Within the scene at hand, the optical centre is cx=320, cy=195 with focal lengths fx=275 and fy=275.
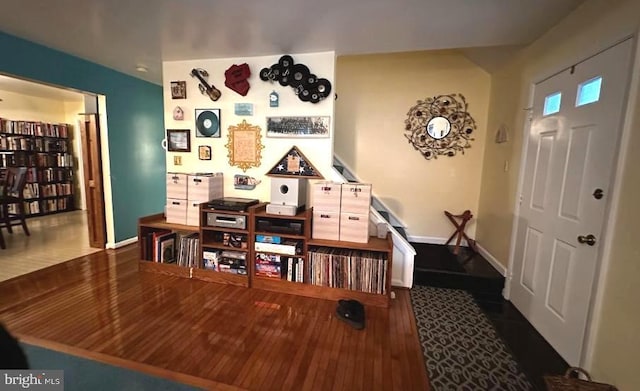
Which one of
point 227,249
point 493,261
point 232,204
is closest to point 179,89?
point 232,204

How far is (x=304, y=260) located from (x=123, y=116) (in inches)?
122

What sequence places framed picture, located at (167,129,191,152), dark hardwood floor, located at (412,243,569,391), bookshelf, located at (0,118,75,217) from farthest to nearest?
bookshelf, located at (0,118,75,217)
framed picture, located at (167,129,191,152)
dark hardwood floor, located at (412,243,569,391)

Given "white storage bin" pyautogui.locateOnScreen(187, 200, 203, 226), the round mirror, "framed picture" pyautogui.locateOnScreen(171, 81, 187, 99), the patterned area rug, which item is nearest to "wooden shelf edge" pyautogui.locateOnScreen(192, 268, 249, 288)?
"white storage bin" pyautogui.locateOnScreen(187, 200, 203, 226)

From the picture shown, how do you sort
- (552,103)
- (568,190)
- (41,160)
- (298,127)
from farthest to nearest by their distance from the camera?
(41,160) → (298,127) → (552,103) → (568,190)

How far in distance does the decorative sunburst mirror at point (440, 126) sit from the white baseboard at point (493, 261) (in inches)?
46.5

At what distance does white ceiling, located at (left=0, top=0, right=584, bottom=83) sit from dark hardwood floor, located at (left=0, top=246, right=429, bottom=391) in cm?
223

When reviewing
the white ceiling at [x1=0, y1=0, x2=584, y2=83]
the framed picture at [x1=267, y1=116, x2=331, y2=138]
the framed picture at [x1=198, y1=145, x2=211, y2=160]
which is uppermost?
the white ceiling at [x1=0, y1=0, x2=584, y2=83]

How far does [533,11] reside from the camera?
1.83 m

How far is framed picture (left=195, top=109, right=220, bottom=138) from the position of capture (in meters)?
2.92

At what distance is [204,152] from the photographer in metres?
3.00

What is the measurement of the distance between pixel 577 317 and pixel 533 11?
1.97m

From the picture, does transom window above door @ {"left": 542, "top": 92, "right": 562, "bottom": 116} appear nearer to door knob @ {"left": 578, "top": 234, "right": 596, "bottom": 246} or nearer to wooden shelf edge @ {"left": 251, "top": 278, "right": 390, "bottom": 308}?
door knob @ {"left": 578, "top": 234, "right": 596, "bottom": 246}

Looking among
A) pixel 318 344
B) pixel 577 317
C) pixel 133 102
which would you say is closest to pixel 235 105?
pixel 133 102

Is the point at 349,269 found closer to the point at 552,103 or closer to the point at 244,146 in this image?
the point at 244,146
